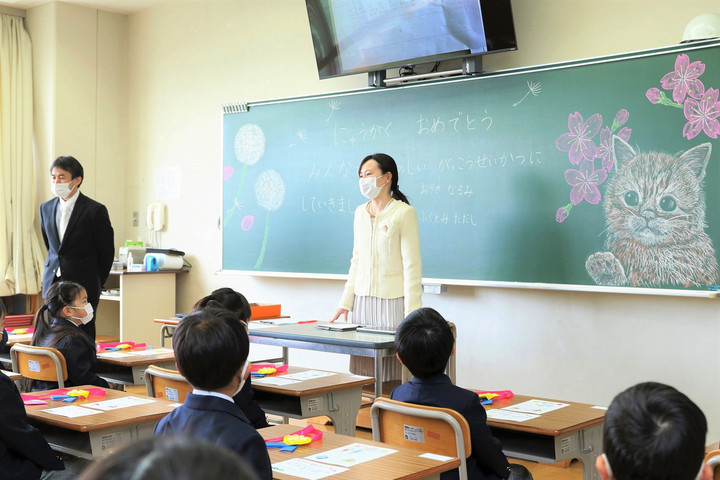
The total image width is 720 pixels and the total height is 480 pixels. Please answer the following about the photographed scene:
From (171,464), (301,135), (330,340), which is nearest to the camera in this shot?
(171,464)

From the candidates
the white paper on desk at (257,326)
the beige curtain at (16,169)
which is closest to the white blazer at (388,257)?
the white paper on desk at (257,326)

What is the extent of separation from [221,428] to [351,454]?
1.52ft

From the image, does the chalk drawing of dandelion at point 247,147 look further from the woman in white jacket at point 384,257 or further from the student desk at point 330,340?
the student desk at point 330,340

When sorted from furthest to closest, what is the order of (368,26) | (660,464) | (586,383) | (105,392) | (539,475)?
(368,26), (586,383), (539,475), (105,392), (660,464)

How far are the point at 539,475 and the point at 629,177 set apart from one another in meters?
1.64

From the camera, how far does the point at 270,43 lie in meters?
6.20

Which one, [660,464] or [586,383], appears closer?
[660,464]

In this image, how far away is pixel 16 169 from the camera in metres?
6.88

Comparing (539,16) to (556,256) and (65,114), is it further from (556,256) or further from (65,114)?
(65,114)

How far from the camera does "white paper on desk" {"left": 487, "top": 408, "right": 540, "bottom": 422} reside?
2510 millimetres

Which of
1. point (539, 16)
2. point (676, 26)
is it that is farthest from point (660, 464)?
point (539, 16)

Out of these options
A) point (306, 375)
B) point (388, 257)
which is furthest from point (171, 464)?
point (388, 257)

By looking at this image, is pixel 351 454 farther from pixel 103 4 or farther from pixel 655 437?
pixel 103 4

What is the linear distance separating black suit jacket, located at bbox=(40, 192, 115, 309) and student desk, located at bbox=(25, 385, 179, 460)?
2156 mm
